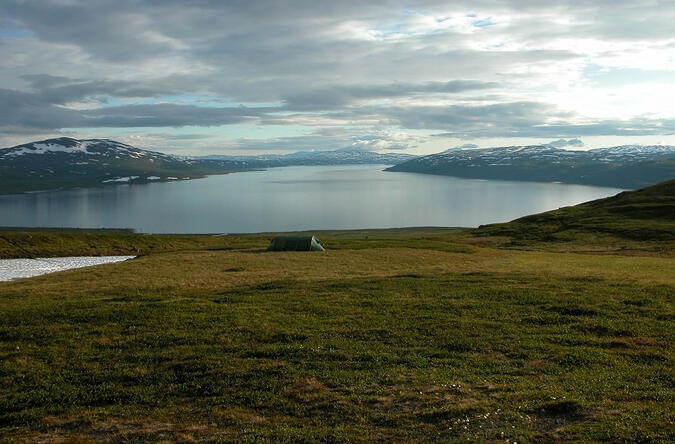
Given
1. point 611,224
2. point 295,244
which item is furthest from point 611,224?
point 295,244

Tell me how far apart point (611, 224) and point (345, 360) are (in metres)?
80.5

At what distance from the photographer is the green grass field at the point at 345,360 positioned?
11961 mm

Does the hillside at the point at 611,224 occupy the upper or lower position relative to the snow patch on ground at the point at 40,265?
upper

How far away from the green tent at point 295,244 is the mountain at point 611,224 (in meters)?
33.1

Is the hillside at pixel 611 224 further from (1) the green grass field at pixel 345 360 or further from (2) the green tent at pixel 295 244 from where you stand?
(1) the green grass field at pixel 345 360

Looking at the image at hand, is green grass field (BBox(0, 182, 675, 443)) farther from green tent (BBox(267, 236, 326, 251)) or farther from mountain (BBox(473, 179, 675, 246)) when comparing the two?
mountain (BBox(473, 179, 675, 246))

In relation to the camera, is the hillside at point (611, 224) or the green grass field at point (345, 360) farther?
the hillside at point (611, 224)

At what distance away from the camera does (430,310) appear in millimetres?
22453

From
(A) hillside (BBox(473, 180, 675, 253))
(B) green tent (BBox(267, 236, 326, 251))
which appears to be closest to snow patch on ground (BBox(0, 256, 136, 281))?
(B) green tent (BBox(267, 236, 326, 251))

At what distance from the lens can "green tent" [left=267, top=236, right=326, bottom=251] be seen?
5675cm

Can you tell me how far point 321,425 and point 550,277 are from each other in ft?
72.8

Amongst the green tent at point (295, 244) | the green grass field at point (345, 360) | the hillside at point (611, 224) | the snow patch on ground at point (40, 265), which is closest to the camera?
the green grass field at point (345, 360)

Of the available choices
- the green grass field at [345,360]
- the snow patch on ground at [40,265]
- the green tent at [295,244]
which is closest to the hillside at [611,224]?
the green tent at [295,244]

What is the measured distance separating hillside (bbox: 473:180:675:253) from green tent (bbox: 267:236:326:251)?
34095 mm
